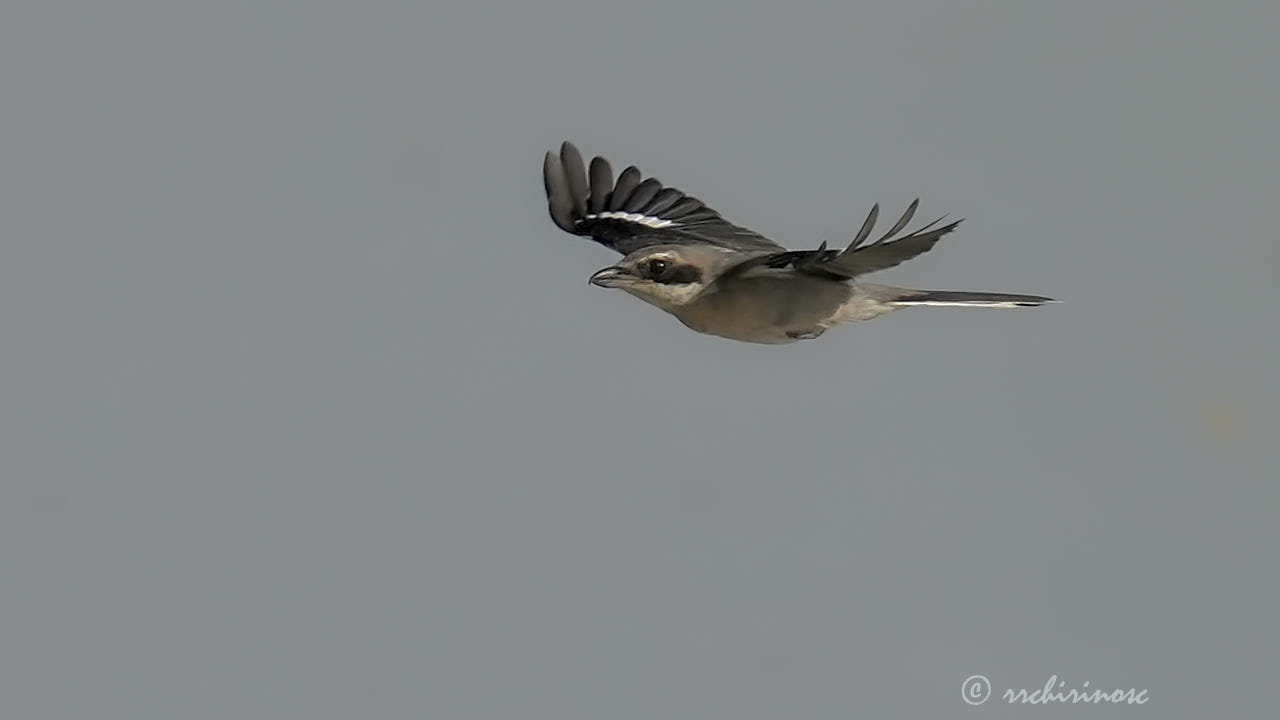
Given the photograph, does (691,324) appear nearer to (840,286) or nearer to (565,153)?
(840,286)

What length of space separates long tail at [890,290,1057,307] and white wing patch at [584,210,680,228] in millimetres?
1509

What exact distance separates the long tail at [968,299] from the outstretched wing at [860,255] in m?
0.39

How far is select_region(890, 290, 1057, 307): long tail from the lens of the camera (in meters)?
6.37

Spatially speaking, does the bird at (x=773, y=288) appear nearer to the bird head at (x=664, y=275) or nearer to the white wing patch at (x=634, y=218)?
the bird head at (x=664, y=275)

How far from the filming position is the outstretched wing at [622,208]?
7.59 m

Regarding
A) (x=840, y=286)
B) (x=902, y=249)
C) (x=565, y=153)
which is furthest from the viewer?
(x=565, y=153)

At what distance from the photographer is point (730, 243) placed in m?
7.37

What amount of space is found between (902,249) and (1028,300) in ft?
3.20

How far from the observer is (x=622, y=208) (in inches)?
314

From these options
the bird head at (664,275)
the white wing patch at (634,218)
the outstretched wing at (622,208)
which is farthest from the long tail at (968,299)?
the white wing patch at (634,218)

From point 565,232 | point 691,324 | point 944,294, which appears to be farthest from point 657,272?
point 565,232

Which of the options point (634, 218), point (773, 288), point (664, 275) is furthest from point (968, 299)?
point (634, 218)

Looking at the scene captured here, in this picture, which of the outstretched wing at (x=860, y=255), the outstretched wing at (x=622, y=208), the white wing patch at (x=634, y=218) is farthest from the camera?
the white wing patch at (x=634, y=218)

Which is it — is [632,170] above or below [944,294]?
above
